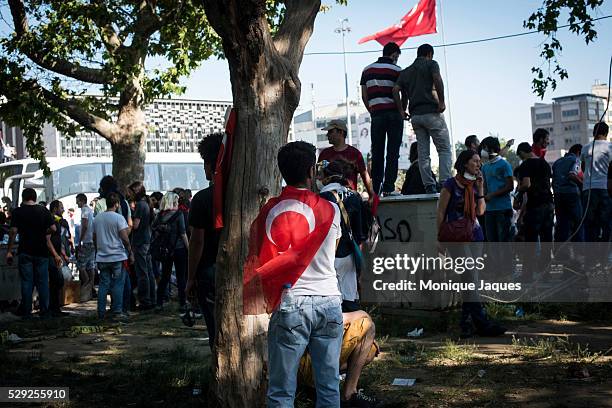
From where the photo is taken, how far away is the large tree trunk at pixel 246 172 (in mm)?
5574

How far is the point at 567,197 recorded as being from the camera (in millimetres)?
12039

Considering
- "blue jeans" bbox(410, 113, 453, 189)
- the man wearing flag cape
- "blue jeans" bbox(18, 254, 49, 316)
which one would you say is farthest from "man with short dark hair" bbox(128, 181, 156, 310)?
the man wearing flag cape

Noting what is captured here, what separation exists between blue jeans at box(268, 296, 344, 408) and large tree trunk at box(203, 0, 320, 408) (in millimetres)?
1211

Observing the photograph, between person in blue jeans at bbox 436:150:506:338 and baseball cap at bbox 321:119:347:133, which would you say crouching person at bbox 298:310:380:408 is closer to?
person in blue jeans at bbox 436:150:506:338

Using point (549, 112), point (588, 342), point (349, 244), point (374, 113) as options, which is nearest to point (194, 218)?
point (349, 244)

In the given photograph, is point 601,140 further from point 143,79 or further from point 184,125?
point 184,125

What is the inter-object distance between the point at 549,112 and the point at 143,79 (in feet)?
487

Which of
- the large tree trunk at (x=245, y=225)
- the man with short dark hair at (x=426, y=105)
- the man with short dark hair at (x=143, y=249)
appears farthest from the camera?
the man with short dark hair at (x=143, y=249)

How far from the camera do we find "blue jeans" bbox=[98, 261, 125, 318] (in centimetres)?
1211

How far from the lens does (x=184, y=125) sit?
4725 centimetres

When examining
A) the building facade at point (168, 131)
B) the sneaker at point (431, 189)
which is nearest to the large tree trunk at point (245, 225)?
the sneaker at point (431, 189)

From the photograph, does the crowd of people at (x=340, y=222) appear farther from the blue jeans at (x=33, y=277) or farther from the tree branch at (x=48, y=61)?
the tree branch at (x=48, y=61)

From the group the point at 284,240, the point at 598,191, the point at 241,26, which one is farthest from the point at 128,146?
the point at 284,240

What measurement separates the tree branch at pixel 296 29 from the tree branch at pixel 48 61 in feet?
39.6
